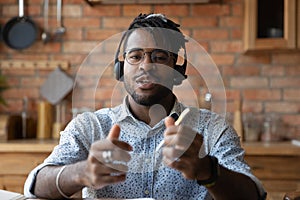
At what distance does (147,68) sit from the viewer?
Answer: 1.08m

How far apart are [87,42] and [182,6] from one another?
22.5 inches

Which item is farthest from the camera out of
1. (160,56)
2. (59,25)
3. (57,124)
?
(59,25)

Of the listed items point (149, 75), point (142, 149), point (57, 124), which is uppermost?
point (149, 75)

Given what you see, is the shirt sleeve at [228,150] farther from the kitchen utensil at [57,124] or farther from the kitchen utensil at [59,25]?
the kitchen utensil at [59,25]

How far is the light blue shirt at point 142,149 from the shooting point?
1329 millimetres

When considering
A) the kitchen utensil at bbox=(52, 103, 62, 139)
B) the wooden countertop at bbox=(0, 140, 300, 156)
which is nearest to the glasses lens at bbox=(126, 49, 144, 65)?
the wooden countertop at bbox=(0, 140, 300, 156)

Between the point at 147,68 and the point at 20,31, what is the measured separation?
201cm

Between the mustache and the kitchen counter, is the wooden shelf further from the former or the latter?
the mustache

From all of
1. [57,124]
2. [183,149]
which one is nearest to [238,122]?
[57,124]

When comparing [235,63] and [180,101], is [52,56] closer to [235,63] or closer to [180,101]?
[235,63]

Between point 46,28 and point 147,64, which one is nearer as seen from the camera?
point 147,64

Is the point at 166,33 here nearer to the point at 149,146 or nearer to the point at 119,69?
the point at 119,69

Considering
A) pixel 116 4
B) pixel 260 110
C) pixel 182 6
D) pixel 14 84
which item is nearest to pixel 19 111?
pixel 14 84

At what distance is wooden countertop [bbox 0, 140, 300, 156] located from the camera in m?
2.41
